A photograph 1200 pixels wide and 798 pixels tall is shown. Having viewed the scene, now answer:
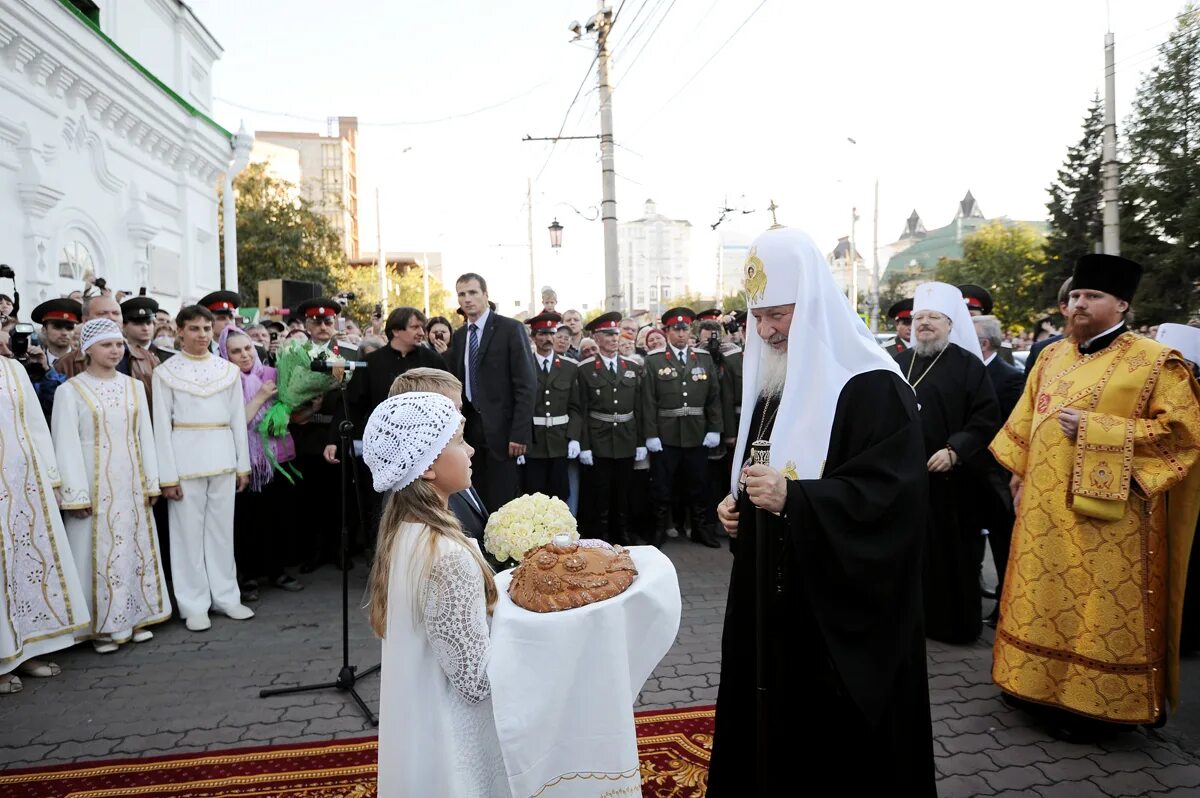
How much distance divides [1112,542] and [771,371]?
7.52 ft

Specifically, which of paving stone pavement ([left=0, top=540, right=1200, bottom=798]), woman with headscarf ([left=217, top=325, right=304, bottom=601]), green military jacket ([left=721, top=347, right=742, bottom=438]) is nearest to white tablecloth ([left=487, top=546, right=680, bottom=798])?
paving stone pavement ([left=0, top=540, right=1200, bottom=798])

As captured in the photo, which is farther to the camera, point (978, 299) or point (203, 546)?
point (978, 299)

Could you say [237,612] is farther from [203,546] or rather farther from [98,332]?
[98,332]

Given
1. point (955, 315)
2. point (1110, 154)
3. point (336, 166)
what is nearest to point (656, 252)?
point (336, 166)

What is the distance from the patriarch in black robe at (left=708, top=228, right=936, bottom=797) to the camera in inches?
98.2

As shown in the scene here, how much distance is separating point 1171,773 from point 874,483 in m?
2.67

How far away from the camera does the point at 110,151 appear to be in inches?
531

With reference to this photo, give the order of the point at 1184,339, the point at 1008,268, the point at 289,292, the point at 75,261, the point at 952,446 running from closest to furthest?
the point at 952,446 < the point at 1184,339 < the point at 75,261 < the point at 289,292 < the point at 1008,268

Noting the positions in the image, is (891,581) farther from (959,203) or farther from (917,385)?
(959,203)

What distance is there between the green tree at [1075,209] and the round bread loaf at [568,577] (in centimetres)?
3832

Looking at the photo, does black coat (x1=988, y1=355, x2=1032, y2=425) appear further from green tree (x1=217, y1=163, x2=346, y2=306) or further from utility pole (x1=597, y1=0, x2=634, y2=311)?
green tree (x1=217, y1=163, x2=346, y2=306)

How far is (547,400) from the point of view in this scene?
8445 mm

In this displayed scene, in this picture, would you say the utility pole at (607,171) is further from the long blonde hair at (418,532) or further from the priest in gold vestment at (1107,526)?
the long blonde hair at (418,532)

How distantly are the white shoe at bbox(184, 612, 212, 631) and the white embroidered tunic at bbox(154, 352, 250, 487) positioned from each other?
1.05 meters
